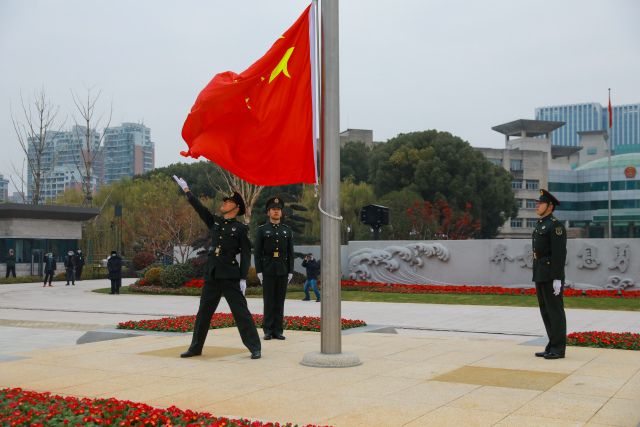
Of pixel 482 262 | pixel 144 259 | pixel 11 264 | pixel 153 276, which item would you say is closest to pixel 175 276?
pixel 153 276

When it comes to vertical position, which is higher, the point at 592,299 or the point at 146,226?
the point at 146,226

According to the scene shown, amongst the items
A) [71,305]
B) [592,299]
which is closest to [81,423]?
[71,305]

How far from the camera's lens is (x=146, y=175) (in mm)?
65688

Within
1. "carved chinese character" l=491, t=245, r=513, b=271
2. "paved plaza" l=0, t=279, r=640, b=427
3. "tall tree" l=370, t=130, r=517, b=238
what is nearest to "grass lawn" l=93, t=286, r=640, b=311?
"carved chinese character" l=491, t=245, r=513, b=271

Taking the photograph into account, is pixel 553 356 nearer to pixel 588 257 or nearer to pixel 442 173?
pixel 588 257

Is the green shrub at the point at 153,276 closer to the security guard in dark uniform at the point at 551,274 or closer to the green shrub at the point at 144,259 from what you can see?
the green shrub at the point at 144,259

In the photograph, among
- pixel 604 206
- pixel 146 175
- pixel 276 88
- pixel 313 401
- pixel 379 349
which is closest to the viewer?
pixel 313 401

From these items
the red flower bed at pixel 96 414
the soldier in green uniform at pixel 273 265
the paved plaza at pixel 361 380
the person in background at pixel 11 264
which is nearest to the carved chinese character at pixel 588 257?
the paved plaza at pixel 361 380

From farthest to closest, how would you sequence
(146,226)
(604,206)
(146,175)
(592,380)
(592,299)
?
(604,206) → (146,175) → (146,226) → (592,299) → (592,380)

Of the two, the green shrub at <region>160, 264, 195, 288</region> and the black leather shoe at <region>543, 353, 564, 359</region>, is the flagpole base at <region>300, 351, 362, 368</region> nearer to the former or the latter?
the black leather shoe at <region>543, 353, 564, 359</region>

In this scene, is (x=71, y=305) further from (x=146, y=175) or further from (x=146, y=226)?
(x=146, y=175)

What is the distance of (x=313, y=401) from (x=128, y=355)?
327cm

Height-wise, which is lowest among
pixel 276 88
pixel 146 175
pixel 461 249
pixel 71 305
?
pixel 71 305

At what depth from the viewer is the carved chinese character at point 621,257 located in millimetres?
20484
